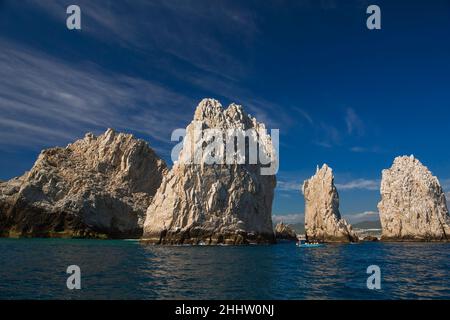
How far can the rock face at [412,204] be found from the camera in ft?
429

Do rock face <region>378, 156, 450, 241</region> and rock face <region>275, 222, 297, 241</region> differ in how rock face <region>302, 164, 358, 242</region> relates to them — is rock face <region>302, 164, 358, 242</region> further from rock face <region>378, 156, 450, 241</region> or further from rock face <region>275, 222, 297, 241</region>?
rock face <region>275, 222, 297, 241</region>

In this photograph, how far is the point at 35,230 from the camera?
12606 cm

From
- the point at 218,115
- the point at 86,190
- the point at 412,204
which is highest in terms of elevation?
the point at 218,115

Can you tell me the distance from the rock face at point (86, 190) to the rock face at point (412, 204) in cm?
9014

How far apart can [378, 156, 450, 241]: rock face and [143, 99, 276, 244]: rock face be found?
6259 cm

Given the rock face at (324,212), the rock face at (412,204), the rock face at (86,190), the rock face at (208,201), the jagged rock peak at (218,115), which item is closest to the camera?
the rock face at (208,201)

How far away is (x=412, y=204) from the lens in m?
135

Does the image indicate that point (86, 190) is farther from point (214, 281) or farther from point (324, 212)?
point (214, 281)

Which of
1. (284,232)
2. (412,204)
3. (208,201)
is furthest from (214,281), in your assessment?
(284,232)

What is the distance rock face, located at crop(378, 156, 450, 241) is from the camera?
429 feet

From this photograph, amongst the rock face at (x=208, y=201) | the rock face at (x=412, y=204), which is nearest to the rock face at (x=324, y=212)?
the rock face at (x=412, y=204)

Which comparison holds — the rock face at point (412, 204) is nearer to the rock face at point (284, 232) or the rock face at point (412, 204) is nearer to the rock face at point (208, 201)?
the rock face at point (284, 232)

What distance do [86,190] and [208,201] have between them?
7036cm
